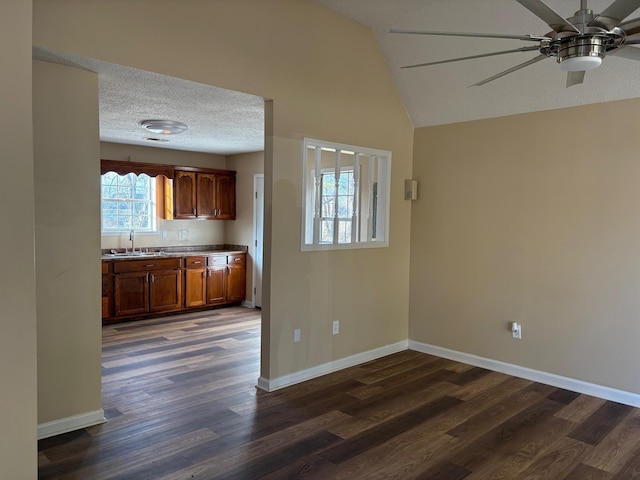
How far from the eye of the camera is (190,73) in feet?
9.97

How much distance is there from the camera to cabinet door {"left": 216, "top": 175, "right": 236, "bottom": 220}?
7.11 metres

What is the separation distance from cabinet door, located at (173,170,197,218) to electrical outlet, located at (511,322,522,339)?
182 inches

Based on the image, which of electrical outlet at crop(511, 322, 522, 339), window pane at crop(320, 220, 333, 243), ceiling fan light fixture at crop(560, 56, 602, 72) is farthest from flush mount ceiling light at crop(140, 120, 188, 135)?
electrical outlet at crop(511, 322, 522, 339)

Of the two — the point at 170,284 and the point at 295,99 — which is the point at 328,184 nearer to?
the point at 295,99

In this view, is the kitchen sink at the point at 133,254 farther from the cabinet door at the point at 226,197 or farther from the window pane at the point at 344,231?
the window pane at the point at 344,231

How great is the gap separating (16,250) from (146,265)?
4.18 m

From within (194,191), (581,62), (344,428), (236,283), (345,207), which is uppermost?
(581,62)

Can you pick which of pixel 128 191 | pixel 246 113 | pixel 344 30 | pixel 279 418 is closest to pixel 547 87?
pixel 344 30

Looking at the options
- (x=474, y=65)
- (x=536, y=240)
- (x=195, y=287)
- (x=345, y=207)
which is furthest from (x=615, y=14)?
(x=195, y=287)

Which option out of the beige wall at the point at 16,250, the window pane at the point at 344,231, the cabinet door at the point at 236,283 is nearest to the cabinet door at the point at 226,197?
the cabinet door at the point at 236,283

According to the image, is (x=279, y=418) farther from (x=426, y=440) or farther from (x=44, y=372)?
(x=44, y=372)

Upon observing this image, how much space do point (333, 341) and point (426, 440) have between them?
1.39m

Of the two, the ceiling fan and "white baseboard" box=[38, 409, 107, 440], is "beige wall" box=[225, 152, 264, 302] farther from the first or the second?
the ceiling fan

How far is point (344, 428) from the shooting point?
3104 millimetres
